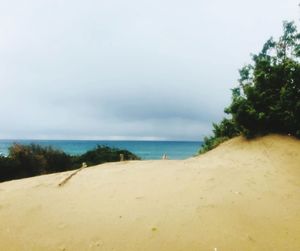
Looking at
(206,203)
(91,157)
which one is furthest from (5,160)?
(206,203)

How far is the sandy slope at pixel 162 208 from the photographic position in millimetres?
6449

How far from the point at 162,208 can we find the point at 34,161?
59.6ft

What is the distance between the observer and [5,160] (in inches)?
871

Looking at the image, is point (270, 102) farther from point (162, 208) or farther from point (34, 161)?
point (34, 161)

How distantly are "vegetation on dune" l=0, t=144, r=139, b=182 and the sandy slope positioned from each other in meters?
11.7

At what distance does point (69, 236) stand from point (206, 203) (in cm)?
317

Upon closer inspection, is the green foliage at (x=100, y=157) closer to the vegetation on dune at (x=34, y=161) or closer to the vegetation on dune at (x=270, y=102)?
the vegetation on dune at (x=34, y=161)

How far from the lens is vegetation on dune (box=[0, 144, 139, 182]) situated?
22.2m

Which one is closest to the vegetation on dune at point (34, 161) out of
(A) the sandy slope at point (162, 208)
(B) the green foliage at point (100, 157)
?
(B) the green foliage at point (100, 157)

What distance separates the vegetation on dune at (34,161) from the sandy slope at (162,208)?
11.7 metres

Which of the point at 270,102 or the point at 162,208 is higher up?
the point at 270,102

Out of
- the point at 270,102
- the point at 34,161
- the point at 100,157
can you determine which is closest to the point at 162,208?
the point at 270,102

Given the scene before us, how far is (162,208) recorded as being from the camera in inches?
301

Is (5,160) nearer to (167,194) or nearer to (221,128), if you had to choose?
(221,128)
